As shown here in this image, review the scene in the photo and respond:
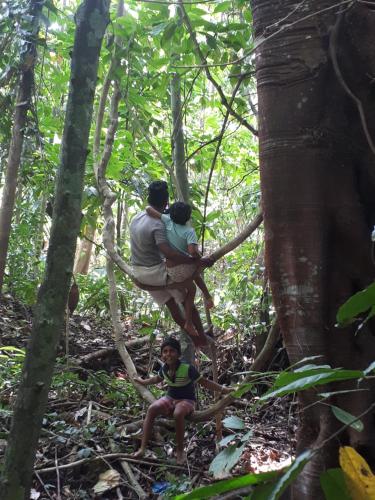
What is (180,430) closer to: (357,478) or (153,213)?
(153,213)

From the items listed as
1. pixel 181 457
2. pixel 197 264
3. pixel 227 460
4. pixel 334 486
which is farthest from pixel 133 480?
pixel 334 486

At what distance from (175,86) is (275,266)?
2.33m

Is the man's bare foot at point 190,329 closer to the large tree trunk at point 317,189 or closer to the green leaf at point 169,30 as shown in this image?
the large tree trunk at point 317,189

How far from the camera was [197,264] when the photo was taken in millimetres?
3484

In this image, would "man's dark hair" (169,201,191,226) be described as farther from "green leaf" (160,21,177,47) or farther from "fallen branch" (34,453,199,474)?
"fallen branch" (34,453,199,474)

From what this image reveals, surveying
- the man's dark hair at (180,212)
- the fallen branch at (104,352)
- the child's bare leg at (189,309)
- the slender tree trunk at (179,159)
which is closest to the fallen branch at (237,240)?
the man's dark hair at (180,212)

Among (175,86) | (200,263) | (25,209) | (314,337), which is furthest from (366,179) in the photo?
(25,209)

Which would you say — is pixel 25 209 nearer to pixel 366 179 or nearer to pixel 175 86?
pixel 175 86

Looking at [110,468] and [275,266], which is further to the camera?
[110,468]

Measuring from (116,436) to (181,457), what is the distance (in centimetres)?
58

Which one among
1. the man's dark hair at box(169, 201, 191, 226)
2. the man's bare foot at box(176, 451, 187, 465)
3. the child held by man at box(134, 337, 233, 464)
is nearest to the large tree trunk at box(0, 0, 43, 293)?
the man's dark hair at box(169, 201, 191, 226)

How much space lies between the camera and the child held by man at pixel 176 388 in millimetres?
3779

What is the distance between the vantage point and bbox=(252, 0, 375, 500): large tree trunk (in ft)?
7.63

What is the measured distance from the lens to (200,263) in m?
3.43
